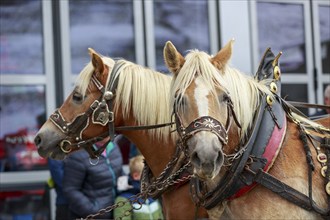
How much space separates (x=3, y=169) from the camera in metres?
6.97

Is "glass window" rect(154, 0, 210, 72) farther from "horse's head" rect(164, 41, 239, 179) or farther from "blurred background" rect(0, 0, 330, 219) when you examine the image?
"horse's head" rect(164, 41, 239, 179)

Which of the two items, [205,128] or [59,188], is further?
[59,188]

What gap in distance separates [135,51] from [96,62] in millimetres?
3230

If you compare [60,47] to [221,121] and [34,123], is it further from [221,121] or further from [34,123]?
[221,121]

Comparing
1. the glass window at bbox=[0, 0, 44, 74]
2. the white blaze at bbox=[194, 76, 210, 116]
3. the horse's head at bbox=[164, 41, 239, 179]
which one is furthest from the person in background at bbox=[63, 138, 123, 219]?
the white blaze at bbox=[194, 76, 210, 116]

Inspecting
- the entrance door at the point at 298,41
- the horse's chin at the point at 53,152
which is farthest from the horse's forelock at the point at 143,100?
the entrance door at the point at 298,41

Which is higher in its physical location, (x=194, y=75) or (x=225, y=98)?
(x=194, y=75)

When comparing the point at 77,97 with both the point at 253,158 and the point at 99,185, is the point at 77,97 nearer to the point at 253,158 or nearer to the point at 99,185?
the point at 253,158

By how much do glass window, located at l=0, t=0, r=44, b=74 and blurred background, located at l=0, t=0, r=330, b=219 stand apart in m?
0.01

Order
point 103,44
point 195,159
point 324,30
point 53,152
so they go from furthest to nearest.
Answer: point 324,30 → point 103,44 → point 53,152 → point 195,159

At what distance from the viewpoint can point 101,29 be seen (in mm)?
7504

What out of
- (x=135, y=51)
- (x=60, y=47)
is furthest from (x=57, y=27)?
(x=135, y=51)

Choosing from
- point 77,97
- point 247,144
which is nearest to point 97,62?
point 77,97

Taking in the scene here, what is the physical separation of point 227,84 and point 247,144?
34 cm
